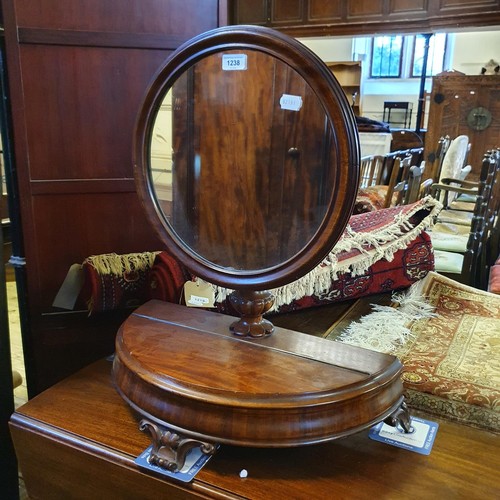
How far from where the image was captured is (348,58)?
7688 millimetres

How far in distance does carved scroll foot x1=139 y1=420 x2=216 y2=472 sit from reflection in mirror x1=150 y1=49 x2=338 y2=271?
24 centimetres

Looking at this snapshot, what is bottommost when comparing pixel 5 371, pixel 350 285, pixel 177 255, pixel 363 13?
pixel 5 371

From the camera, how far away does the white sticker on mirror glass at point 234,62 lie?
2.27ft

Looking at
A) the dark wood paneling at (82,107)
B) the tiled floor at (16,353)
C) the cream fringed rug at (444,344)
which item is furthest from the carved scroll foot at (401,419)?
the tiled floor at (16,353)

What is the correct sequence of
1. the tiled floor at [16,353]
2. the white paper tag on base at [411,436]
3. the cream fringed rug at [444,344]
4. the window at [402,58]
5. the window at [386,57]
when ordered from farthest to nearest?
1. the window at [386,57]
2. the window at [402,58]
3. the tiled floor at [16,353]
4. the cream fringed rug at [444,344]
5. the white paper tag on base at [411,436]

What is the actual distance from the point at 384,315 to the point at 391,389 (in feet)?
1.58

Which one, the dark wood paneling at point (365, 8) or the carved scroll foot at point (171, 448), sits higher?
the dark wood paneling at point (365, 8)

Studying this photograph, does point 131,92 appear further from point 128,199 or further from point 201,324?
point 201,324

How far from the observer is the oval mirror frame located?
2.06 feet

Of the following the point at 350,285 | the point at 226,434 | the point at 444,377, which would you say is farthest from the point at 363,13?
the point at 226,434

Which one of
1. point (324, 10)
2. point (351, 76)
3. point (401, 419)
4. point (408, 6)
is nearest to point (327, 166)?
point (401, 419)

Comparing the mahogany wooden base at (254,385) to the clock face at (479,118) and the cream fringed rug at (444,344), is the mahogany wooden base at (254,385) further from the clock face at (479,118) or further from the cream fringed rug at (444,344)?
the clock face at (479,118)

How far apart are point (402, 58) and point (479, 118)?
328cm

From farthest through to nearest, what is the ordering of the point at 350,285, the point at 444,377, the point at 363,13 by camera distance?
1. the point at 363,13
2. the point at 350,285
3. the point at 444,377
